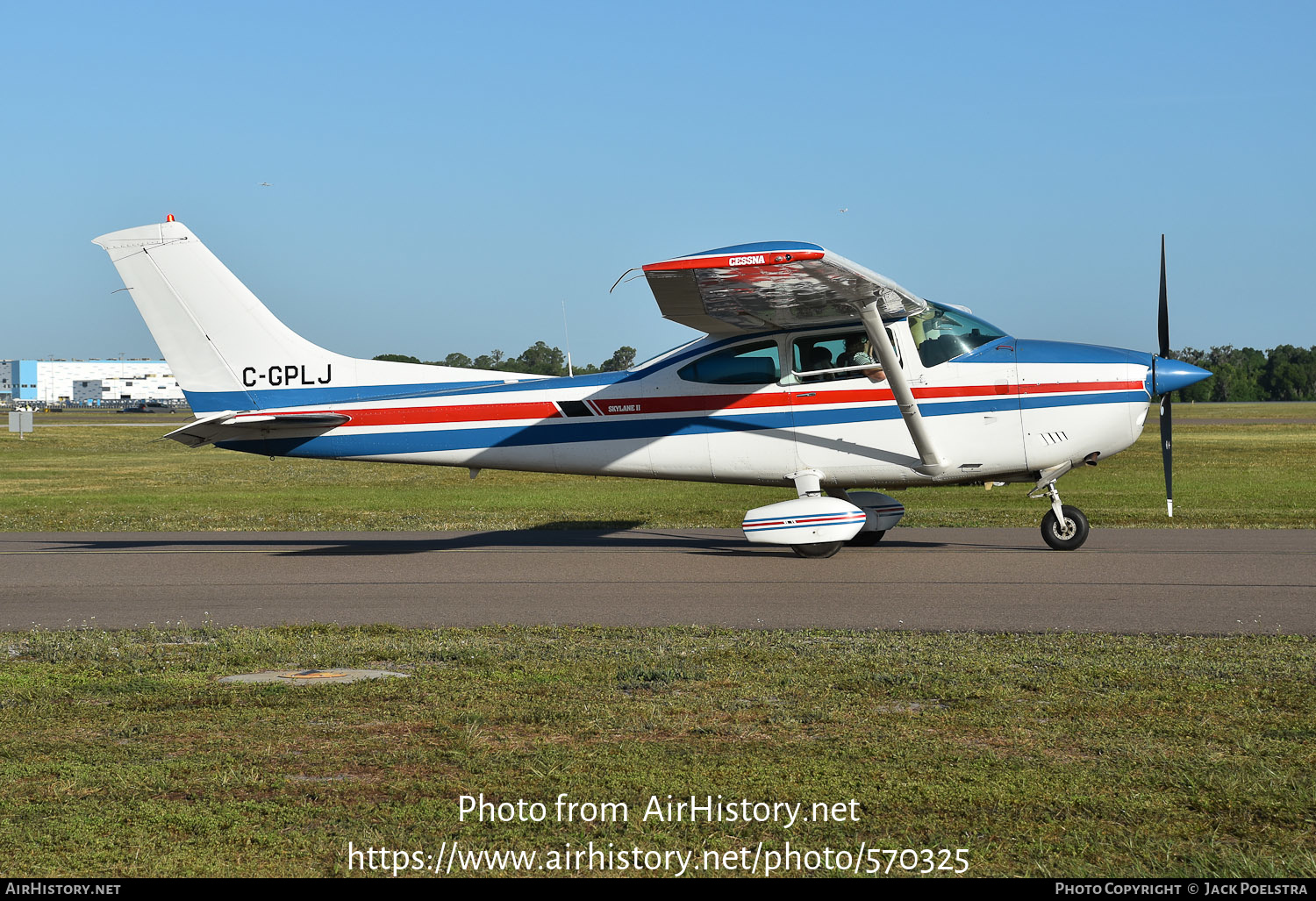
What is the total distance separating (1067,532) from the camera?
1316cm

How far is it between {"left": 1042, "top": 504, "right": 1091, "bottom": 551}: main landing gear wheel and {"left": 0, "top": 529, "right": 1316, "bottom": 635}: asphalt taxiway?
198 mm

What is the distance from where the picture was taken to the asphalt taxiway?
9047mm

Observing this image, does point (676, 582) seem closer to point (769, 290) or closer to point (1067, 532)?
point (769, 290)

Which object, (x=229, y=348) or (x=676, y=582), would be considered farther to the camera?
(x=229, y=348)

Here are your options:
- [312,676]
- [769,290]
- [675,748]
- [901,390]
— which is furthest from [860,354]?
[675,748]

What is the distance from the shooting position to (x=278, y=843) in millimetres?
3986

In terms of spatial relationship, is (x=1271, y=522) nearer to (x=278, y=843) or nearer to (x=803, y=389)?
(x=803, y=389)

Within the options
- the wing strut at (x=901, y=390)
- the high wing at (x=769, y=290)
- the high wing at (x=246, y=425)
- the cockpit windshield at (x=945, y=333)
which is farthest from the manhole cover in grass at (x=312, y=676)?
the cockpit windshield at (x=945, y=333)

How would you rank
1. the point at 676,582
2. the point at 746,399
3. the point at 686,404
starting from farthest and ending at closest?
the point at 686,404 < the point at 746,399 < the point at 676,582

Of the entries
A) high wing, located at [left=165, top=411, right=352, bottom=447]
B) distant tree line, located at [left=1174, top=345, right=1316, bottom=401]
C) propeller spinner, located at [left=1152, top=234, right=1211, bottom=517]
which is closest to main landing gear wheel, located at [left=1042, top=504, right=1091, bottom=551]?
propeller spinner, located at [left=1152, top=234, right=1211, bottom=517]

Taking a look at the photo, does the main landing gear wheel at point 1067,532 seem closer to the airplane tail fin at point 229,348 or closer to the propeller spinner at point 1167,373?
the propeller spinner at point 1167,373

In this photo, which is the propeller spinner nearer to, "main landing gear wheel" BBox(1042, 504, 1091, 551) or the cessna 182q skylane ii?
the cessna 182q skylane ii

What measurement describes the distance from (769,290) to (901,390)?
1.94 meters

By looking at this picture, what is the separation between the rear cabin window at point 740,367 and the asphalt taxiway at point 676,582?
6.63 ft
